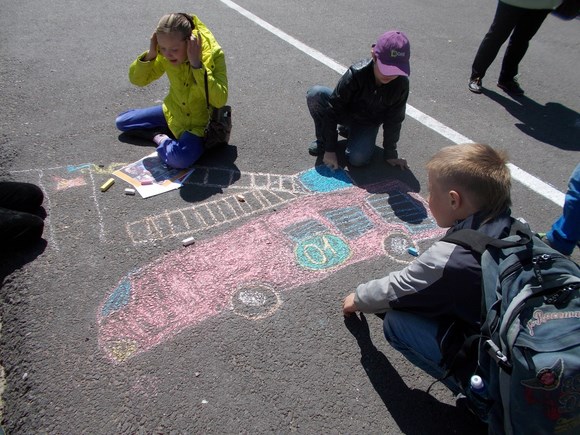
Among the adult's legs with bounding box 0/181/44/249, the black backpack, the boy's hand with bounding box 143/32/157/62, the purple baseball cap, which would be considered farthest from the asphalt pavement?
the purple baseball cap

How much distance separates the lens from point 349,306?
2541 millimetres

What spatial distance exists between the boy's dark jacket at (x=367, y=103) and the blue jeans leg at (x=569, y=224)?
1413mm

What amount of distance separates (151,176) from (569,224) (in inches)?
124

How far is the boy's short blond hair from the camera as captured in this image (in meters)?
2.05

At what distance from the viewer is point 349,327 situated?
264 cm

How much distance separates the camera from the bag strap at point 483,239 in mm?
1788

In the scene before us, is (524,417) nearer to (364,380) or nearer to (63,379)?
(364,380)

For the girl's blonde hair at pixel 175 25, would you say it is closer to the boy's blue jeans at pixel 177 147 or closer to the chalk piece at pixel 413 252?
the boy's blue jeans at pixel 177 147

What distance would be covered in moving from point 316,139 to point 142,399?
2785 mm

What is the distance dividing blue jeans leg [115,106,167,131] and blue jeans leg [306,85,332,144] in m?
1.36

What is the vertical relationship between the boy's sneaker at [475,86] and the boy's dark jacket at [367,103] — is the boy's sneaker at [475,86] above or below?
below

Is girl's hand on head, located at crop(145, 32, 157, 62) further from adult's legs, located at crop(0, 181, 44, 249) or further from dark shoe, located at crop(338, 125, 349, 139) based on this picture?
dark shoe, located at crop(338, 125, 349, 139)

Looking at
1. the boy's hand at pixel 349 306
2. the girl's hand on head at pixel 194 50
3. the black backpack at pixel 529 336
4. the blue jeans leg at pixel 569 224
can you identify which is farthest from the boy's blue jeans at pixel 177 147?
the blue jeans leg at pixel 569 224

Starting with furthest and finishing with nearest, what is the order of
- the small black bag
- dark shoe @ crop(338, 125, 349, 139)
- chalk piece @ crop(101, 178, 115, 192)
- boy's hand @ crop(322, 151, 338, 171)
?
dark shoe @ crop(338, 125, 349, 139) < boy's hand @ crop(322, 151, 338, 171) < the small black bag < chalk piece @ crop(101, 178, 115, 192)
